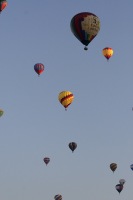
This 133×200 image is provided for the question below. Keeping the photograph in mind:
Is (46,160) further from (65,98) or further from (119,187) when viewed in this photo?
(65,98)

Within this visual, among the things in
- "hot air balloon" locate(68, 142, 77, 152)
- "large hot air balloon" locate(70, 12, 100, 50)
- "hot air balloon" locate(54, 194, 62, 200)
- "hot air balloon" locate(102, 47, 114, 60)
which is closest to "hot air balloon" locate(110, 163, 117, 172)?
"hot air balloon" locate(68, 142, 77, 152)

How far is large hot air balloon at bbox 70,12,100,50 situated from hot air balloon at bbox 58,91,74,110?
15.1 meters

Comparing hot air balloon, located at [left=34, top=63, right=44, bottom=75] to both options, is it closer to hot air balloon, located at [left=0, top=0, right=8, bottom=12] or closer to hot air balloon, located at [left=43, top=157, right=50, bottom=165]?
hot air balloon, located at [left=0, top=0, right=8, bottom=12]

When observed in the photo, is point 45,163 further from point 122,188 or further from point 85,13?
point 85,13

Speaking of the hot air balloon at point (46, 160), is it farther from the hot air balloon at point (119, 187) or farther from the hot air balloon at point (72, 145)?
the hot air balloon at point (119, 187)

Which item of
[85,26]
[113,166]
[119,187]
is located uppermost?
[113,166]

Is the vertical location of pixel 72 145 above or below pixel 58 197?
below

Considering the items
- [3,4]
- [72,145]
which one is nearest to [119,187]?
[72,145]

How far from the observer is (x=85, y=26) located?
45938 mm

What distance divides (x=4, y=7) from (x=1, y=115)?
1765 cm

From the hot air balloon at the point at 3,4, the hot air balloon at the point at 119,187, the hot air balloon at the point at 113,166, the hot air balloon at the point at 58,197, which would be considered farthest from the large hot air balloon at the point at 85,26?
the hot air balloon at the point at 58,197

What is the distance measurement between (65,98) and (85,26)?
16.5 metres

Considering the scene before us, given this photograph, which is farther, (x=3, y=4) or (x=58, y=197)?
(x=58, y=197)

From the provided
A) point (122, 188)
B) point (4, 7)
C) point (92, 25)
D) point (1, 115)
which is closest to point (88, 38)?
point (92, 25)
